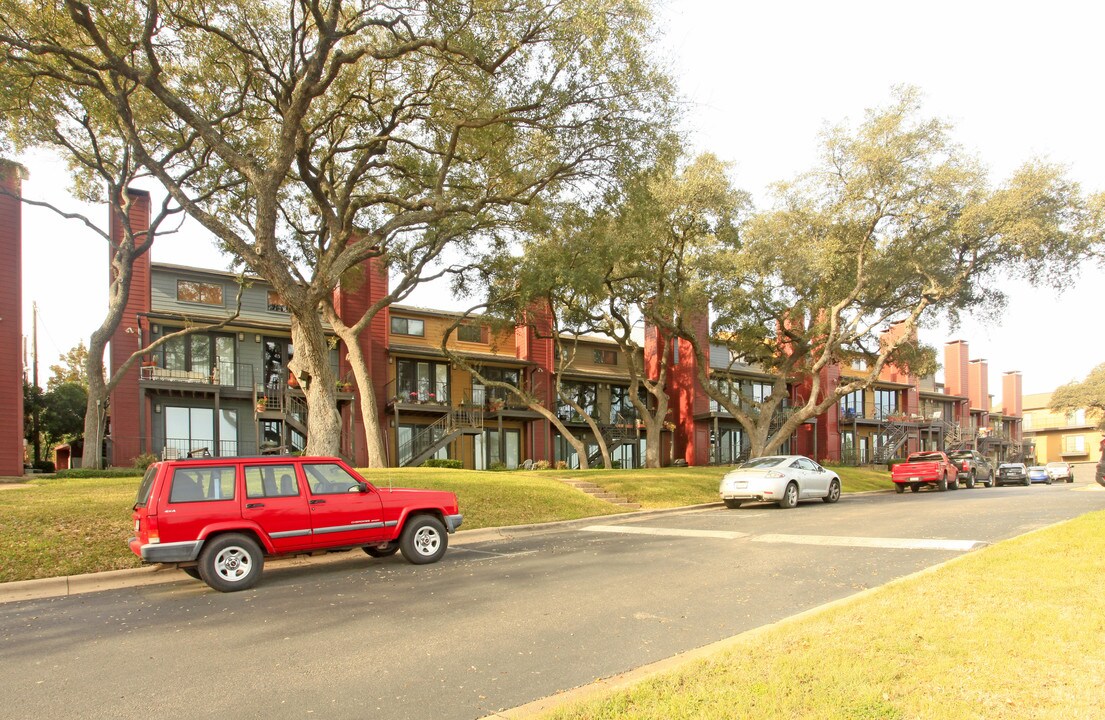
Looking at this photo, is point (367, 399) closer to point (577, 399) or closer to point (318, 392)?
point (318, 392)

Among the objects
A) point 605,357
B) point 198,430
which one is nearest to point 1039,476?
point 605,357

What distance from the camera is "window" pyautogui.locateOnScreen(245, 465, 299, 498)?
909cm

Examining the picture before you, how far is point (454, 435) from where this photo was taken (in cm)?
3006

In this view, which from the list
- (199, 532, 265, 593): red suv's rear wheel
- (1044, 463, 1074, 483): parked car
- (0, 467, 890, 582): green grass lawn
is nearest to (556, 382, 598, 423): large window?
(0, 467, 890, 582): green grass lawn

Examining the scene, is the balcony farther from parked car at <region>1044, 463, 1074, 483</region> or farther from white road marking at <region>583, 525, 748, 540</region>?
parked car at <region>1044, 463, 1074, 483</region>

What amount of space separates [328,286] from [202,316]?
13.2 meters

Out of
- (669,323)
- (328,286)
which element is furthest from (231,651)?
(669,323)

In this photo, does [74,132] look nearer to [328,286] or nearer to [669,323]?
[328,286]

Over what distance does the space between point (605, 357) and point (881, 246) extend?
16.1 metres

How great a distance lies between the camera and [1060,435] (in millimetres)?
72562

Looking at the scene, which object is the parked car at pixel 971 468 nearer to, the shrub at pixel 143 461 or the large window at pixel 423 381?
the large window at pixel 423 381

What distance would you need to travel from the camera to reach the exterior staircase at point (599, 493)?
64.9 ft

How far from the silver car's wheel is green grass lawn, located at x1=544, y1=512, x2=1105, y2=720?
38.7 feet

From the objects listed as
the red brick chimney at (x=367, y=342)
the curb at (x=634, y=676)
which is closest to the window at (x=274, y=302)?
the red brick chimney at (x=367, y=342)
